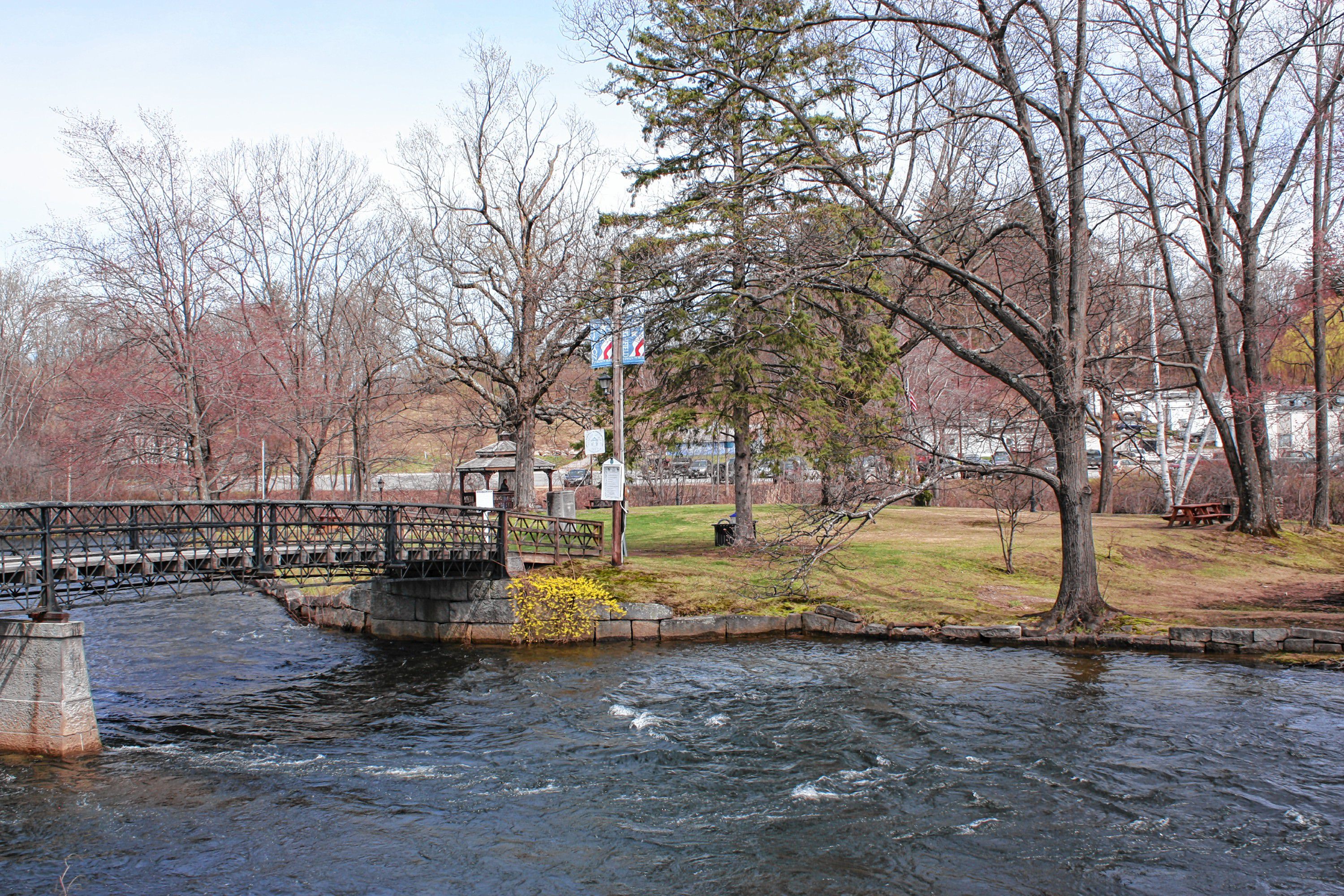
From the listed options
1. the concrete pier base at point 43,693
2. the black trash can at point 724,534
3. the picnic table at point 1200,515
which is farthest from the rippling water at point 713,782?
the picnic table at point 1200,515

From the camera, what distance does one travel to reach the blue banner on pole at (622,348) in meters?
17.8

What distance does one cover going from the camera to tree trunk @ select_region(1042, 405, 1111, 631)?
13867mm

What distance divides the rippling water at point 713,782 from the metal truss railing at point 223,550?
6.34 feet

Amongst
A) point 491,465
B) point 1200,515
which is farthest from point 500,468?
point 1200,515

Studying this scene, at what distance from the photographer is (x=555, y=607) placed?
15.9 metres

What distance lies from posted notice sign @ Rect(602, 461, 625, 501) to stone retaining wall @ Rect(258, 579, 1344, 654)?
2.62 meters

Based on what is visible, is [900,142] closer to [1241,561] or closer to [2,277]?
[1241,561]

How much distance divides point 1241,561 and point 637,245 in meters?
16.3

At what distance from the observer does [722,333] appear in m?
19.0

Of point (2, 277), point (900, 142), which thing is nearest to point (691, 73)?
point (900, 142)

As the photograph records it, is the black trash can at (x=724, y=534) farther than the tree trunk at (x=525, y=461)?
No

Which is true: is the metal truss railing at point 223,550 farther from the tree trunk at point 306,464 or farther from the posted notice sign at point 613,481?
the tree trunk at point 306,464

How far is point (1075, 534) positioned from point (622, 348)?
32.1 feet

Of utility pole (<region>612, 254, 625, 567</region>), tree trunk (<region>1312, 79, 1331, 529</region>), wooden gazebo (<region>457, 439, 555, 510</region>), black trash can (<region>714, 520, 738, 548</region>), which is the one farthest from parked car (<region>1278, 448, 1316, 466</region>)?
wooden gazebo (<region>457, 439, 555, 510</region>)
